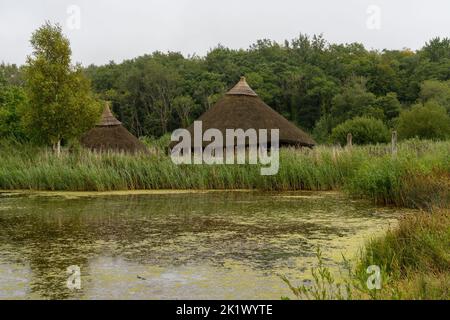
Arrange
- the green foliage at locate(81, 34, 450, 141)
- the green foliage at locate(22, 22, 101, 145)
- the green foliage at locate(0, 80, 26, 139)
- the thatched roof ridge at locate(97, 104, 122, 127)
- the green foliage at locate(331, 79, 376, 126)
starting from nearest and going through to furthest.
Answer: the green foliage at locate(22, 22, 101, 145)
the thatched roof ridge at locate(97, 104, 122, 127)
the green foliage at locate(0, 80, 26, 139)
the green foliage at locate(331, 79, 376, 126)
the green foliage at locate(81, 34, 450, 141)

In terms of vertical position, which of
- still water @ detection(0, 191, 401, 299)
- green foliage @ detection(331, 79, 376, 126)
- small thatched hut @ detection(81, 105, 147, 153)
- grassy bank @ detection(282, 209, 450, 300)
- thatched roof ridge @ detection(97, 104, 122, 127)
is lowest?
still water @ detection(0, 191, 401, 299)

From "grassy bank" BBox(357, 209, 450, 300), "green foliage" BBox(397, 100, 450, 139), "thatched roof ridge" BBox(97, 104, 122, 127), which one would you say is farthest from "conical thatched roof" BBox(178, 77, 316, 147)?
"grassy bank" BBox(357, 209, 450, 300)

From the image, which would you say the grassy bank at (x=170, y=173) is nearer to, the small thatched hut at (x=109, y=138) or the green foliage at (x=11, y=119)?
the small thatched hut at (x=109, y=138)

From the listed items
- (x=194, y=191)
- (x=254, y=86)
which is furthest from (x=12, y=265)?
(x=254, y=86)

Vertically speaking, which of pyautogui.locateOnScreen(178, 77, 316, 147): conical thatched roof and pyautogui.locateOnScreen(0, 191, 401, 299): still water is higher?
pyautogui.locateOnScreen(178, 77, 316, 147): conical thatched roof

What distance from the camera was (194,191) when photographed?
1286cm

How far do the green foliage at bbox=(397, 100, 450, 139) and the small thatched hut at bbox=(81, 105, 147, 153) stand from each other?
14434 millimetres

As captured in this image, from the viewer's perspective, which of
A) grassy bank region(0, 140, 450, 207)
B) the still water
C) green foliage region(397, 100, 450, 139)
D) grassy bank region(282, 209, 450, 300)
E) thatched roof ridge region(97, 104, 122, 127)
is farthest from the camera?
green foliage region(397, 100, 450, 139)

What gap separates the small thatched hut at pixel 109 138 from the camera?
808 inches

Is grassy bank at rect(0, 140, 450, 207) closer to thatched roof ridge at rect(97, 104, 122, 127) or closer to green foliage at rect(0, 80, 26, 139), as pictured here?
thatched roof ridge at rect(97, 104, 122, 127)

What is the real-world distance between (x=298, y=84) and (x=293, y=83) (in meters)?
0.39

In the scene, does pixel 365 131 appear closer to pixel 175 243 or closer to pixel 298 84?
pixel 298 84

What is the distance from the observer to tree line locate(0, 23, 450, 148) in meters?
37.1

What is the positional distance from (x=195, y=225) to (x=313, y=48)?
1808 inches
